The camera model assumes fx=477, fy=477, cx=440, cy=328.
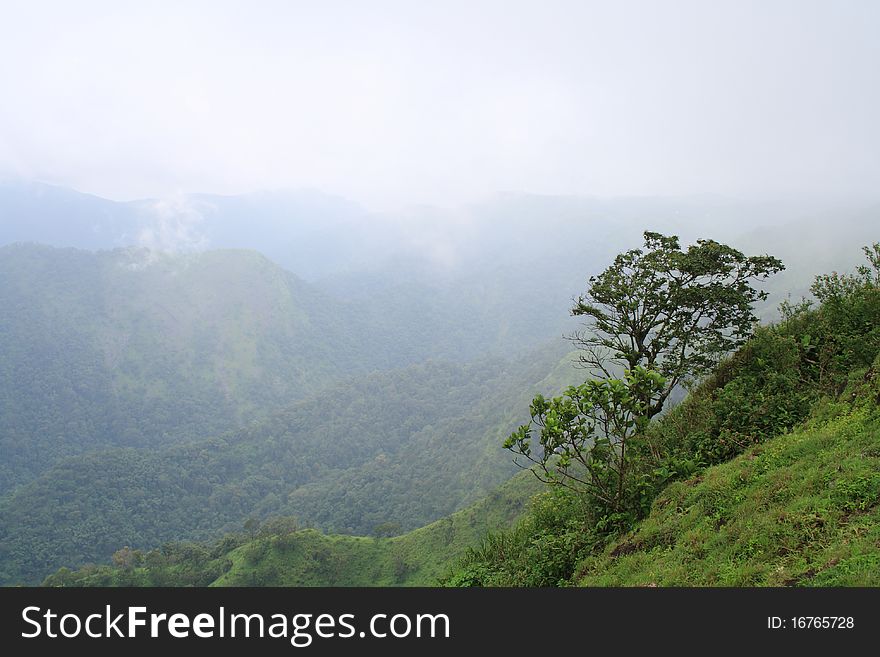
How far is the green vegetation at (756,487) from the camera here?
5918 millimetres

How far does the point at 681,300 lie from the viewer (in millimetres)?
13867

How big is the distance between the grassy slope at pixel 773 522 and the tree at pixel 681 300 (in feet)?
16.8

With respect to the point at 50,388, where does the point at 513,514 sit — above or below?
below

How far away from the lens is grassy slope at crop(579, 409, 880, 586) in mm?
5418

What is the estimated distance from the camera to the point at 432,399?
18425 centimetres

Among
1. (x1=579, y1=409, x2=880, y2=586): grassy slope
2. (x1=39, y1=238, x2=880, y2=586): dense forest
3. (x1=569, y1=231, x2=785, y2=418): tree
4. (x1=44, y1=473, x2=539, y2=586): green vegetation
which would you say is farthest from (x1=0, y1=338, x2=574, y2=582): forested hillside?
(x1=579, y1=409, x2=880, y2=586): grassy slope

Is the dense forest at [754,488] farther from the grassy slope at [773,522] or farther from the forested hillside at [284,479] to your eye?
the forested hillside at [284,479]

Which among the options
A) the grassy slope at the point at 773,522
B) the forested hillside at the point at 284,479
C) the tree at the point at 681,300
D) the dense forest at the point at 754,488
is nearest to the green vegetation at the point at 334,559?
the forested hillside at the point at 284,479

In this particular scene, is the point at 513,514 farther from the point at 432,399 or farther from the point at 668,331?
the point at 432,399

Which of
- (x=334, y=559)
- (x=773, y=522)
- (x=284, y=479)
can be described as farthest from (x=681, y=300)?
(x=284, y=479)

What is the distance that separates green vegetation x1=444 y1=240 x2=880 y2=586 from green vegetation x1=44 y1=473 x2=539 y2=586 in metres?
38.8
